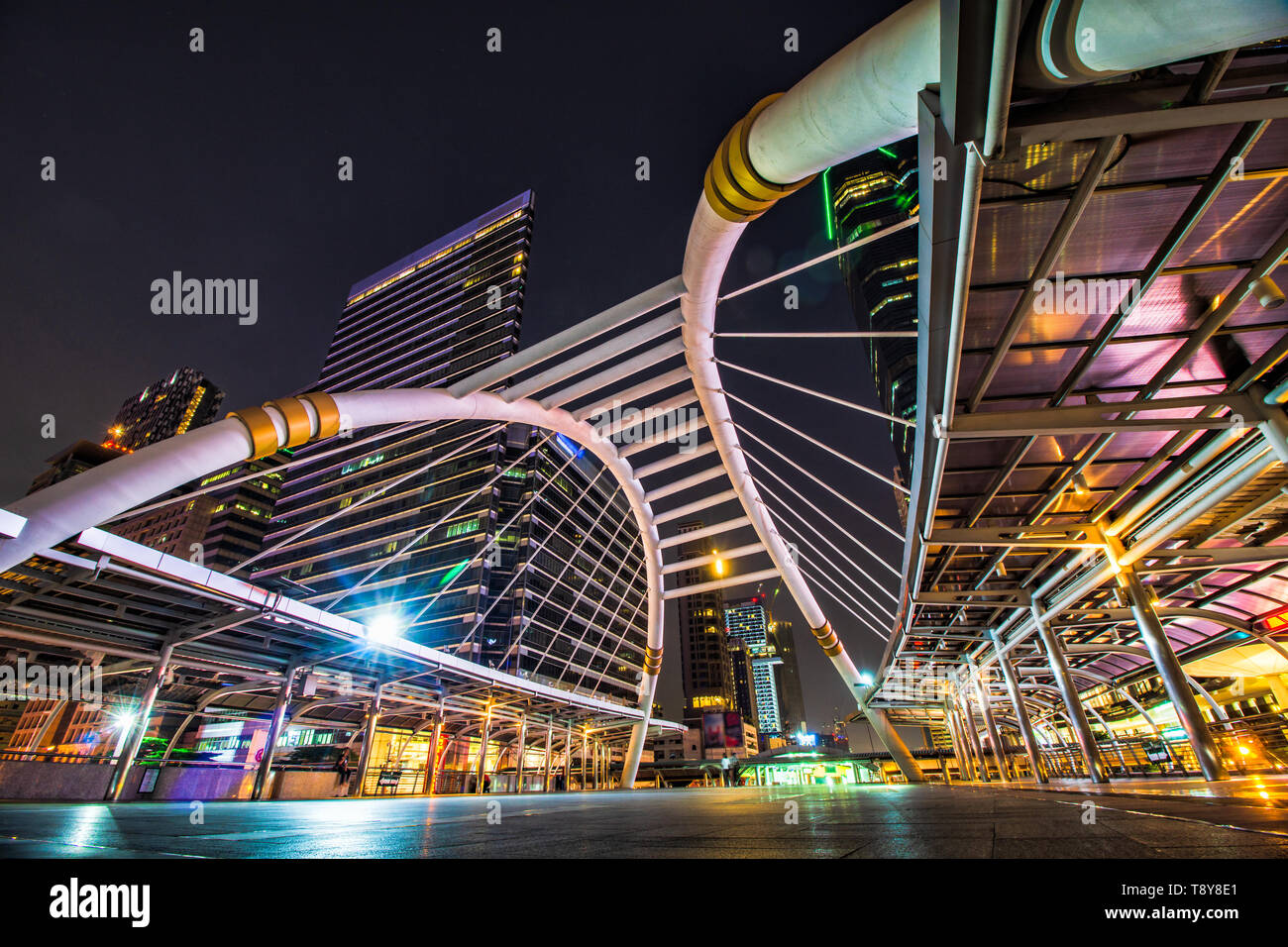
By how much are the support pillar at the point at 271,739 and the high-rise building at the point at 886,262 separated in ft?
303

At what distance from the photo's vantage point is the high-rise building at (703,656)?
506 feet

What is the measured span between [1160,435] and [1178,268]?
4972 mm

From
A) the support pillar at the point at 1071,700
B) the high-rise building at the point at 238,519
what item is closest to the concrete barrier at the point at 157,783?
the support pillar at the point at 1071,700

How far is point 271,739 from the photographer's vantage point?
61.1ft

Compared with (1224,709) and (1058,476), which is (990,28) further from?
(1224,709)

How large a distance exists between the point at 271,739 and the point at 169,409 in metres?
176

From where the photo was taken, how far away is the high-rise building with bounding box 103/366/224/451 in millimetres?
146863

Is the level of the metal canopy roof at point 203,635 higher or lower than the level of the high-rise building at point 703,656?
lower

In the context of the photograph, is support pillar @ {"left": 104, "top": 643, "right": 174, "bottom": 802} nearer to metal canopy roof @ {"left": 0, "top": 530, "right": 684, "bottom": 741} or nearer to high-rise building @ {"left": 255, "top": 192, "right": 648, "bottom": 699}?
metal canopy roof @ {"left": 0, "top": 530, "right": 684, "bottom": 741}

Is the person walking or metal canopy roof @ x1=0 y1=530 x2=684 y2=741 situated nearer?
metal canopy roof @ x1=0 y1=530 x2=684 y2=741

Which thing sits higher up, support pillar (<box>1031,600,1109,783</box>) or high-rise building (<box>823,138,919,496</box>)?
high-rise building (<box>823,138,919,496</box>)

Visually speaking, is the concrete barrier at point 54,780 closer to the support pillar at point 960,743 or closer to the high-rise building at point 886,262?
the support pillar at point 960,743

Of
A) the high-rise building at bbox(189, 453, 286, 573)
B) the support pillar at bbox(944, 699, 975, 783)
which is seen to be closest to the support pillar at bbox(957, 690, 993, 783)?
the support pillar at bbox(944, 699, 975, 783)

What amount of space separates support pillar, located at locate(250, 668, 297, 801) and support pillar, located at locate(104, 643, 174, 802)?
3228 millimetres
